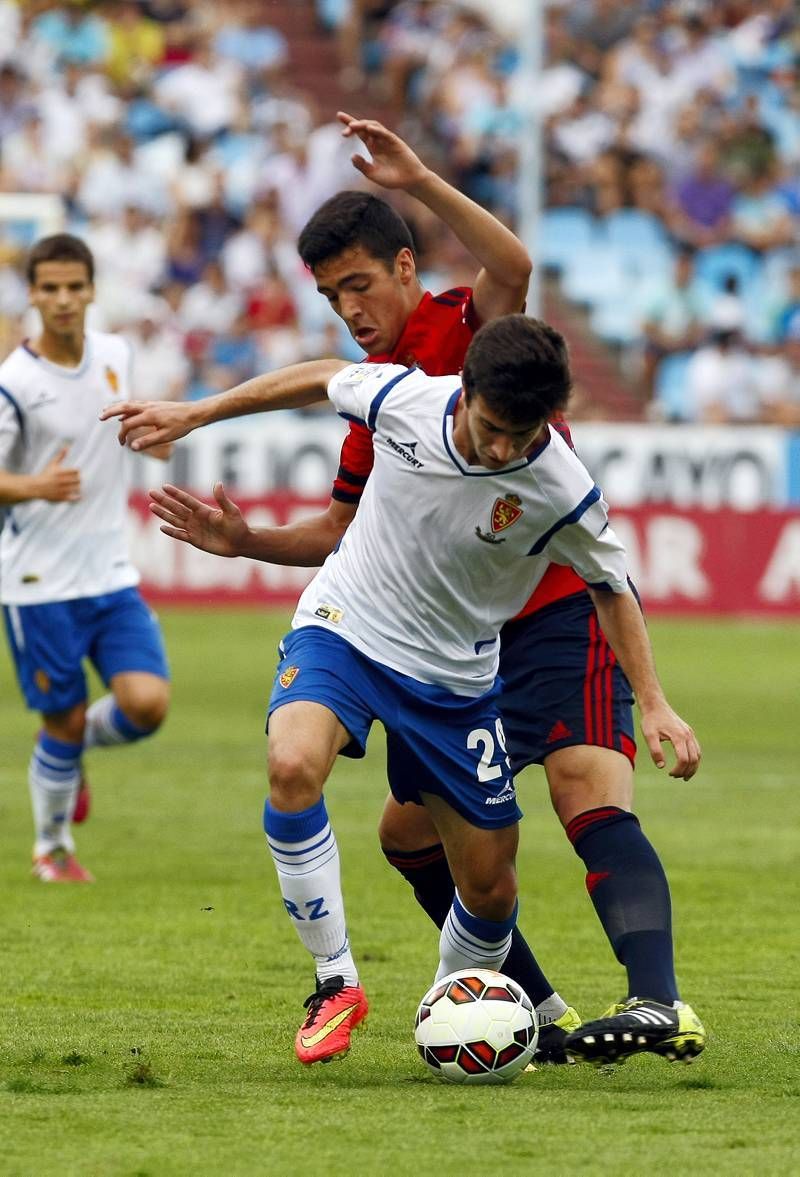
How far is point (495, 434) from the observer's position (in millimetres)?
5223

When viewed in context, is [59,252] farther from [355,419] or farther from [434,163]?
[434,163]

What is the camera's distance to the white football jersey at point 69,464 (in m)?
9.62

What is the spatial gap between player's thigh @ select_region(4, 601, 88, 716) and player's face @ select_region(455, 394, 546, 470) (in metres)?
4.56

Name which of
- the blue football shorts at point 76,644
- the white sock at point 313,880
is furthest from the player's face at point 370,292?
the blue football shorts at point 76,644

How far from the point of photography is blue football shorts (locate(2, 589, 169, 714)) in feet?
31.3

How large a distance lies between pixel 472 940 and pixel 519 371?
1705 millimetres

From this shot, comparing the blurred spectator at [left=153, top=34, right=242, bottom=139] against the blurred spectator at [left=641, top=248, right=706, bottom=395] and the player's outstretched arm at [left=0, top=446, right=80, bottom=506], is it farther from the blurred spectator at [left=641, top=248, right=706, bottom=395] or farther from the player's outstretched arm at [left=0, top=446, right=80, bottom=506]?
the player's outstretched arm at [left=0, top=446, right=80, bottom=506]

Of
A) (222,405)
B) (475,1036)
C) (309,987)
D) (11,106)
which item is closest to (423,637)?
(222,405)

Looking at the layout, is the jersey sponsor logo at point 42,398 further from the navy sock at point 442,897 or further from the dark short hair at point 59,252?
the navy sock at point 442,897

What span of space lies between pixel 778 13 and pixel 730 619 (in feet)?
32.0

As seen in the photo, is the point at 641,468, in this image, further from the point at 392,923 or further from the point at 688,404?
the point at 392,923

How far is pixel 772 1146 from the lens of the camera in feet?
15.3

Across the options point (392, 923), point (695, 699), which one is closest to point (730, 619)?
point (695, 699)

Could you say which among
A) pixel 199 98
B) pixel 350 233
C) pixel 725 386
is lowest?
pixel 725 386
